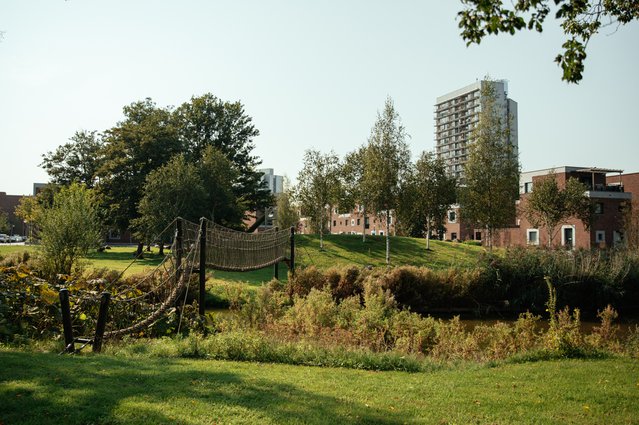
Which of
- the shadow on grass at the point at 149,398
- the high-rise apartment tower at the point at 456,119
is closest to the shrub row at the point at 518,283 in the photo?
the shadow on grass at the point at 149,398

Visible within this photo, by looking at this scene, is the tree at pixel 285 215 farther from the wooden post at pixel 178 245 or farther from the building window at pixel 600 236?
the wooden post at pixel 178 245

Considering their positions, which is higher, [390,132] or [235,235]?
[390,132]

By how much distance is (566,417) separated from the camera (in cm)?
543

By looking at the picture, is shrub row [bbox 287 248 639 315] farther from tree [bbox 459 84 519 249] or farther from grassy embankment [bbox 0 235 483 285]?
tree [bbox 459 84 519 249]

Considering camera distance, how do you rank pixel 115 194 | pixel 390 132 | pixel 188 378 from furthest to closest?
pixel 115 194
pixel 390 132
pixel 188 378

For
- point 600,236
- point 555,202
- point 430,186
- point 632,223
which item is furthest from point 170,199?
point 600,236

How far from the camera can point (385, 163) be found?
35.0 metres

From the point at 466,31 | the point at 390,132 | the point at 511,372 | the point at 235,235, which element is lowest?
the point at 511,372

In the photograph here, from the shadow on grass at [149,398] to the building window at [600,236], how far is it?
148 feet

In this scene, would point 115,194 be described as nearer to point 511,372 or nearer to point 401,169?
point 401,169

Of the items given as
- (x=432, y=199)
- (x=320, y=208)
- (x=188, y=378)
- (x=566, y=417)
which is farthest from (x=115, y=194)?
(x=566, y=417)

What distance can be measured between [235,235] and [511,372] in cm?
966

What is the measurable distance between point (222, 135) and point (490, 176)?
80.7ft

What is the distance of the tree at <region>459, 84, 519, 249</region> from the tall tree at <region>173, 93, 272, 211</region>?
19766 mm
